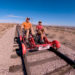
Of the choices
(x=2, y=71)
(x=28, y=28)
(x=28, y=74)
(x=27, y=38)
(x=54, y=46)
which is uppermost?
(x=28, y=28)

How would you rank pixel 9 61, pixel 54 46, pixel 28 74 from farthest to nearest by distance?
pixel 54 46 < pixel 9 61 < pixel 28 74

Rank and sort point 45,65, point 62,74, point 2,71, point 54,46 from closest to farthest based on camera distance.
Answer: point 62,74
point 2,71
point 45,65
point 54,46

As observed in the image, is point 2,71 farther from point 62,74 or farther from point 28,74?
point 62,74

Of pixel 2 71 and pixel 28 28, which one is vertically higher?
pixel 28 28

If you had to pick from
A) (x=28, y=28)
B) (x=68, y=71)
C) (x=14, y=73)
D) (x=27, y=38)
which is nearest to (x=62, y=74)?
(x=68, y=71)

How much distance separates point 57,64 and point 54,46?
192cm

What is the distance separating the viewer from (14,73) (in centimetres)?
302

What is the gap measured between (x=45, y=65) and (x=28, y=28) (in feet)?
11.9

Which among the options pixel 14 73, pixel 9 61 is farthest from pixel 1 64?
pixel 14 73

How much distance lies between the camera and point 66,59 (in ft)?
13.1

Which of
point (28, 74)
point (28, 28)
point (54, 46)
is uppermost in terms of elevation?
point (28, 28)

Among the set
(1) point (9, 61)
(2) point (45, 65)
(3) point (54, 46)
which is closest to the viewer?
(2) point (45, 65)

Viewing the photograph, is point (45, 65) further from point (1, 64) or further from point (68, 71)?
point (1, 64)

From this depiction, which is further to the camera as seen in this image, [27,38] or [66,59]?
[27,38]
